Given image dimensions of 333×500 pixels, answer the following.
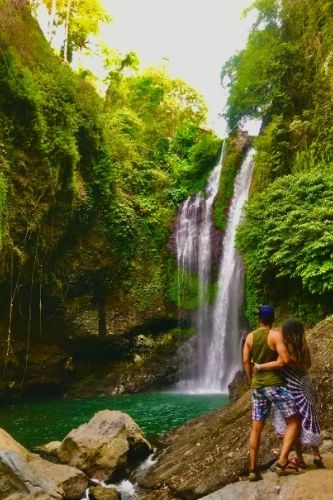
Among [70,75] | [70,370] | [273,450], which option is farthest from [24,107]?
[273,450]

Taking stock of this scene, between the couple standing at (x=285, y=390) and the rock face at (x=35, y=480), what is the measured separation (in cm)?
241

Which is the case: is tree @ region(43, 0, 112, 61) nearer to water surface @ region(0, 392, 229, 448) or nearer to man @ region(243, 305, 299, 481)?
water surface @ region(0, 392, 229, 448)

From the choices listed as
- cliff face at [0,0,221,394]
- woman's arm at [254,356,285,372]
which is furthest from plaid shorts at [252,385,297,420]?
cliff face at [0,0,221,394]

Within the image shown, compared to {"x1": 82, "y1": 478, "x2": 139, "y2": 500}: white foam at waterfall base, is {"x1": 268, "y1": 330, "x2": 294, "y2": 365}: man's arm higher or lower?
higher

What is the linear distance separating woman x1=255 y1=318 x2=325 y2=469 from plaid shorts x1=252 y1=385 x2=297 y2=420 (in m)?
0.06

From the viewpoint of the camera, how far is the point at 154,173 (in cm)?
1914


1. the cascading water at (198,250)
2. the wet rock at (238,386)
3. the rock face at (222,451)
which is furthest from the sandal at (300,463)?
the cascading water at (198,250)

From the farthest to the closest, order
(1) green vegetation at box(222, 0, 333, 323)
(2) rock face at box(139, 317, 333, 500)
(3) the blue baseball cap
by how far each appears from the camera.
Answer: (1) green vegetation at box(222, 0, 333, 323), (2) rock face at box(139, 317, 333, 500), (3) the blue baseball cap

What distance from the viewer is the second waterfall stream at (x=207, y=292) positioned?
1529 cm

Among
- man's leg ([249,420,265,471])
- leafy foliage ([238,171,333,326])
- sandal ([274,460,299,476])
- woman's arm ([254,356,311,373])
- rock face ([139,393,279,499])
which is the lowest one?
rock face ([139,393,279,499])

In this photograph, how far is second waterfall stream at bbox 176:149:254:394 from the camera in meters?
15.3

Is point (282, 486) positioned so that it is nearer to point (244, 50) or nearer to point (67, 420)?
point (67, 420)

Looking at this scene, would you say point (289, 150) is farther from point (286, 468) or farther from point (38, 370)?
point (38, 370)

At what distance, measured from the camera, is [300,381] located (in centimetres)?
445
